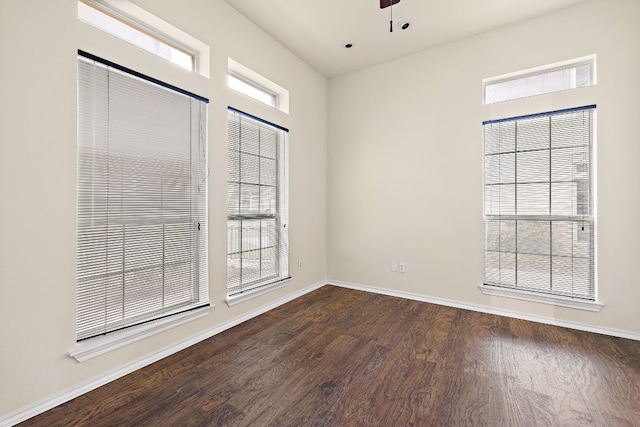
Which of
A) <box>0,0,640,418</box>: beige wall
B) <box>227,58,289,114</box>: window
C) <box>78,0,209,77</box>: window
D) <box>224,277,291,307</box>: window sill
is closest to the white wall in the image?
<box>0,0,640,418</box>: beige wall

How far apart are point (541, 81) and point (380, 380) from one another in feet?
11.2

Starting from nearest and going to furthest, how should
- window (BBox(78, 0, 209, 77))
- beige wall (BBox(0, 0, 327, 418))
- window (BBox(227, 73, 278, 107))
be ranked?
1. beige wall (BBox(0, 0, 327, 418))
2. window (BBox(78, 0, 209, 77))
3. window (BBox(227, 73, 278, 107))

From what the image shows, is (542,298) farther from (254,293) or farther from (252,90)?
(252,90)

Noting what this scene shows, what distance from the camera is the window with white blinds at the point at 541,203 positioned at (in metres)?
2.80

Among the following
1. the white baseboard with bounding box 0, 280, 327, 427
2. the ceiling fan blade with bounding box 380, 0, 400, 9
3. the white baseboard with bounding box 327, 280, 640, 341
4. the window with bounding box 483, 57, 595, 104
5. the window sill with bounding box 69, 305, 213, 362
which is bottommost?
the white baseboard with bounding box 0, 280, 327, 427

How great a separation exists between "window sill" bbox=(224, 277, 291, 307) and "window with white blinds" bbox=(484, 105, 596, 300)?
2440 mm

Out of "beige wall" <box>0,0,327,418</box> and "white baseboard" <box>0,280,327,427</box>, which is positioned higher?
"beige wall" <box>0,0,327,418</box>

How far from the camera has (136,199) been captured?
216 centimetres

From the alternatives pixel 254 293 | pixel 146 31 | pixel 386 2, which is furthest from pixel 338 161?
pixel 146 31

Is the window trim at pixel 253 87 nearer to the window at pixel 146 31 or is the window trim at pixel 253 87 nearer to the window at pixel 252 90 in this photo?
the window at pixel 252 90

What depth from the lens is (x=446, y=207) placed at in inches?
137

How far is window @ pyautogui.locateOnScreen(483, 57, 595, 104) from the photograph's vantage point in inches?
111

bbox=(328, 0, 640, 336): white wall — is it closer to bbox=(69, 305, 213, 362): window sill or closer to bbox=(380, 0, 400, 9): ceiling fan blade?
bbox=(380, 0, 400, 9): ceiling fan blade

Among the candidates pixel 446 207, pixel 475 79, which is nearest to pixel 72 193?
pixel 446 207
